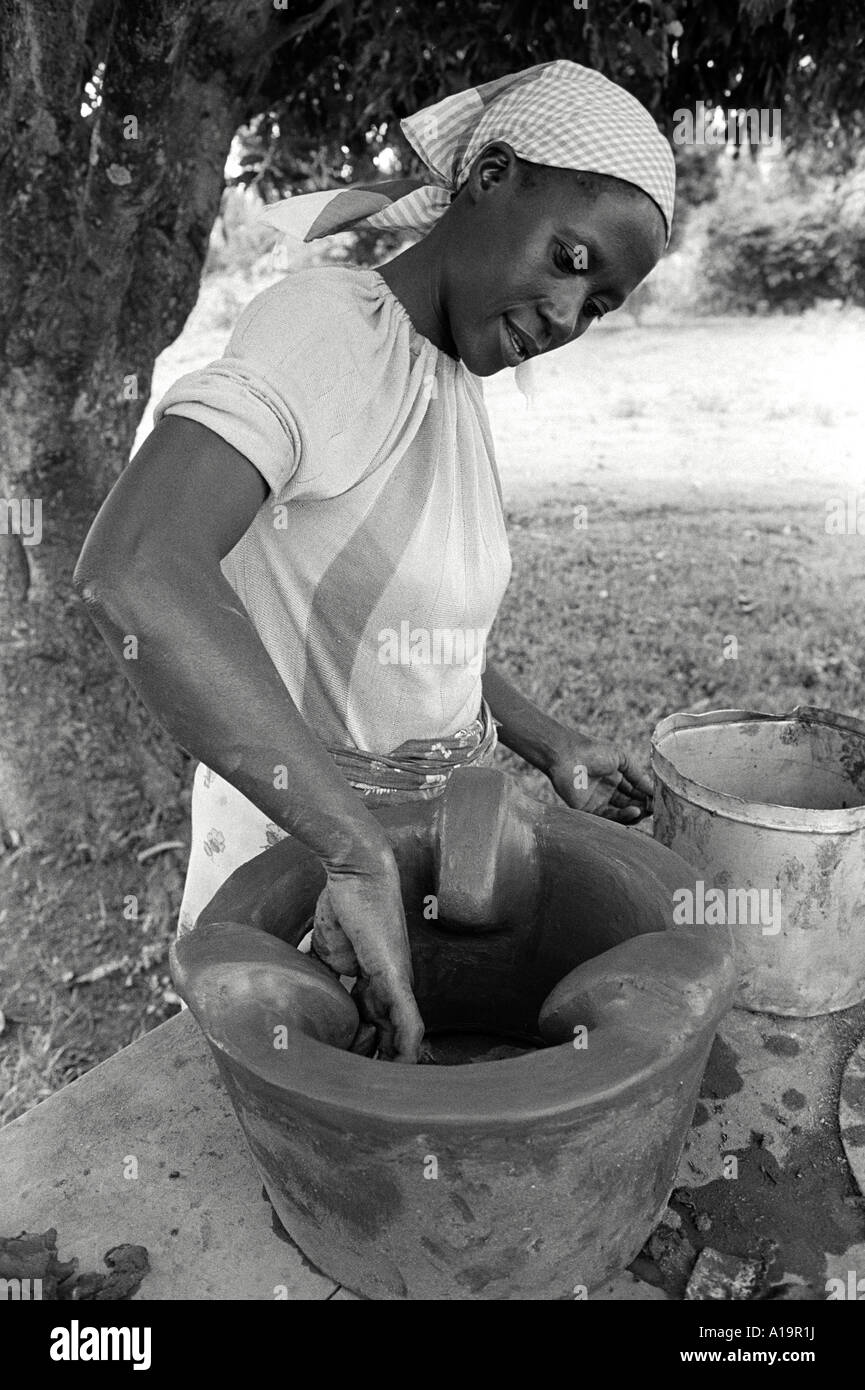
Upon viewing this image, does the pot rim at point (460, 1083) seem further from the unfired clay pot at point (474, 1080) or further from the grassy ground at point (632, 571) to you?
the grassy ground at point (632, 571)

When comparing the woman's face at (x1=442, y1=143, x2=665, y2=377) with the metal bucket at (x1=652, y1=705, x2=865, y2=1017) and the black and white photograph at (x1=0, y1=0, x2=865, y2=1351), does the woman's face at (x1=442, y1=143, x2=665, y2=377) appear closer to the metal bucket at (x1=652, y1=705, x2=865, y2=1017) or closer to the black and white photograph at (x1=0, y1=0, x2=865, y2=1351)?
the black and white photograph at (x1=0, y1=0, x2=865, y2=1351)

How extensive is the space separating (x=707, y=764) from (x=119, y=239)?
6.77 feet

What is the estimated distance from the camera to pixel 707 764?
6.08 feet

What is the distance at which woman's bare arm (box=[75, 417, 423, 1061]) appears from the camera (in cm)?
105

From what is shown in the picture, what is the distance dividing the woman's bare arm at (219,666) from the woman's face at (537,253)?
429 millimetres

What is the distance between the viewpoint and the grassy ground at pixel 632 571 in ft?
9.93

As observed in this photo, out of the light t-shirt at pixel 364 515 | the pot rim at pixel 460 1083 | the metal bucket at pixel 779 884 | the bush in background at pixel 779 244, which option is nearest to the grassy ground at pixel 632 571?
the bush in background at pixel 779 244

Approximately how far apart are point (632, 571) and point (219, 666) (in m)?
5.23

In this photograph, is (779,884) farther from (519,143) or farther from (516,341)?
(519,143)

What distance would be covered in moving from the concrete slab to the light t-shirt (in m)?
0.51

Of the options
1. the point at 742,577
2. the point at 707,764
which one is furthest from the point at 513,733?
the point at 742,577
